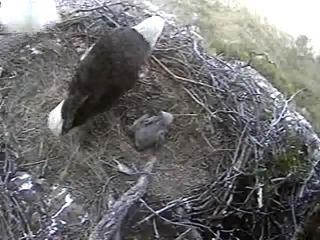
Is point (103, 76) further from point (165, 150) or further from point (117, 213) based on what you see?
point (117, 213)

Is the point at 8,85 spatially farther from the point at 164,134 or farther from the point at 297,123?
the point at 297,123

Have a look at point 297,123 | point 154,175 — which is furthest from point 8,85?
point 297,123

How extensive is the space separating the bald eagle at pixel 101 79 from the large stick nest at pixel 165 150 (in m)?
0.06

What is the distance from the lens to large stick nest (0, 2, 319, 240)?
2275 millimetres

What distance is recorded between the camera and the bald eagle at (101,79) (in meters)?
2.37

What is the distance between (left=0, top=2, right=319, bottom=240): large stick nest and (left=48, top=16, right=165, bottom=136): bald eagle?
2.4 inches

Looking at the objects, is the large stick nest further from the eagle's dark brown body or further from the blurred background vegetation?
the blurred background vegetation

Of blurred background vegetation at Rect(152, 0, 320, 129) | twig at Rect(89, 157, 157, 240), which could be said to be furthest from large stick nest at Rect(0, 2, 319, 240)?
blurred background vegetation at Rect(152, 0, 320, 129)

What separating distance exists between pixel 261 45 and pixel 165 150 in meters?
0.98

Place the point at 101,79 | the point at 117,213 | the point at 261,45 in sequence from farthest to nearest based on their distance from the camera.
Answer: the point at 261,45, the point at 101,79, the point at 117,213

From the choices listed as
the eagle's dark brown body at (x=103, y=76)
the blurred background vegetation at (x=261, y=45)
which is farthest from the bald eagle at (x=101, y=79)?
the blurred background vegetation at (x=261, y=45)

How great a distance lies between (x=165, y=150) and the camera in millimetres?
2477

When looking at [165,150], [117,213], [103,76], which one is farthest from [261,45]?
[117,213]

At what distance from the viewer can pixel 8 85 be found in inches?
100
